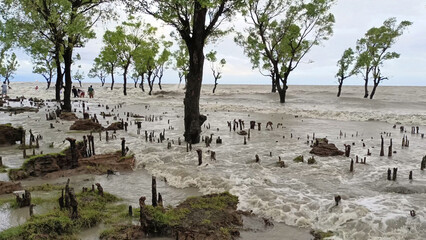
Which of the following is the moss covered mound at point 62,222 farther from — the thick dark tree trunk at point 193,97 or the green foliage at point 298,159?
the thick dark tree trunk at point 193,97

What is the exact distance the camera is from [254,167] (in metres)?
9.16

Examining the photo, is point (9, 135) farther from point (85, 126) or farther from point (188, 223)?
point (188, 223)

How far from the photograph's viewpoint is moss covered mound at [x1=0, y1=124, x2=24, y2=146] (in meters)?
11.7

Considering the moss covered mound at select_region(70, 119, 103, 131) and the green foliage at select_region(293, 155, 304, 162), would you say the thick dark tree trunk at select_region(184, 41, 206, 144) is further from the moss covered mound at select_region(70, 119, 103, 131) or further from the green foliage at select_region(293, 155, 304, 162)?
the moss covered mound at select_region(70, 119, 103, 131)

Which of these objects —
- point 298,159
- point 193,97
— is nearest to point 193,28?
point 193,97

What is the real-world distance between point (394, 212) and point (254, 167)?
3956 millimetres

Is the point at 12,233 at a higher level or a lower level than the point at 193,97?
lower

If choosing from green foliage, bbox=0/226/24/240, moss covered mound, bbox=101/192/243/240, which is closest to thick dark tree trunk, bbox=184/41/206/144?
moss covered mound, bbox=101/192/243/240

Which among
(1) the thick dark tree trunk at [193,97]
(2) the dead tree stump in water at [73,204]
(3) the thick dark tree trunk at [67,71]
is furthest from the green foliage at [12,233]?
(3) the thick dark tree trunk at [67,71]

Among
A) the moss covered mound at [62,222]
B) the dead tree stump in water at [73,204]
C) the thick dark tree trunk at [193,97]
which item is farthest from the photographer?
the thick dark tree trunk at [193,97]

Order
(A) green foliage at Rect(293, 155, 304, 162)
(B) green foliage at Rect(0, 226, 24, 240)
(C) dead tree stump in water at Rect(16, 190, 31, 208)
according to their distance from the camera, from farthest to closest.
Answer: (A) green foliage at Rect(293, 155, 304, 162) < (C) dead tree stump in water at Rect(16, 190, 31, 208) < (B) green foliage at Rect(0, 226, 24, 240)

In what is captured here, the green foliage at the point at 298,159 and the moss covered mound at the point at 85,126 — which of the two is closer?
the green foliage at the point at 298,159

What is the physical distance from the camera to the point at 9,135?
11.8m

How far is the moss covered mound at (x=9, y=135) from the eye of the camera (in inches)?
460
